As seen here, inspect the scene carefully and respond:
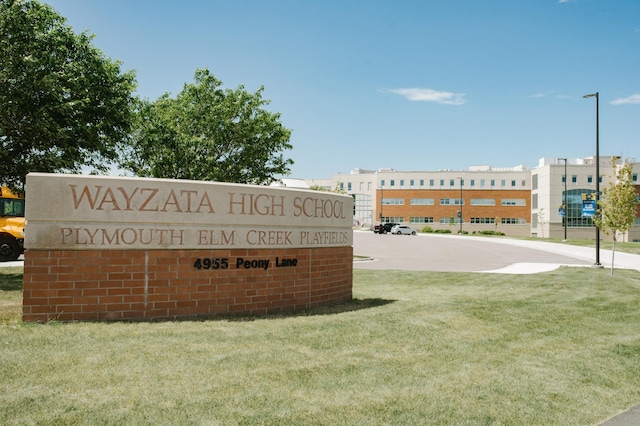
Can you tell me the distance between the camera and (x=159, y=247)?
805 centimetres

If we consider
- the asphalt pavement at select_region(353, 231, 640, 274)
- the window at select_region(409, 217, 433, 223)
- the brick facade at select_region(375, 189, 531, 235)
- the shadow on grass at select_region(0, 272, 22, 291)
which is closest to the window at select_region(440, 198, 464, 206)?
the brick facade at select_region(375, 189, 531, 235)

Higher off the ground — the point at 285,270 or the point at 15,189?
the point at 15,189

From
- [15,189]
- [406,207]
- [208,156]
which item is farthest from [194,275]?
[406,207]

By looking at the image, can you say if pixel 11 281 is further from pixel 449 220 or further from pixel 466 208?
pixel 466 208

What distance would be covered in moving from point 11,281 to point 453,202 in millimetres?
96519

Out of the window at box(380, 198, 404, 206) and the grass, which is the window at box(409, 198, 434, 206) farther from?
the grass

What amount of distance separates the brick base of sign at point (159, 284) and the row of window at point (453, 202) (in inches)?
3779

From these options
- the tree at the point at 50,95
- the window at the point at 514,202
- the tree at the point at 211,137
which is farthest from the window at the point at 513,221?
the tree at the point at 50,95

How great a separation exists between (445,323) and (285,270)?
9.25 feet

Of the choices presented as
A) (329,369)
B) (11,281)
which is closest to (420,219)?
(11,281)

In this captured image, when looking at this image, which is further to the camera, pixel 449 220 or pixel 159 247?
pixel 449 220

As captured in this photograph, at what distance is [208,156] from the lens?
32.1 meters

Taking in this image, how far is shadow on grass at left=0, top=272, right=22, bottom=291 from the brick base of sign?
5413 mm

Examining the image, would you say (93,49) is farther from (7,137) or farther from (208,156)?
(208,156)
